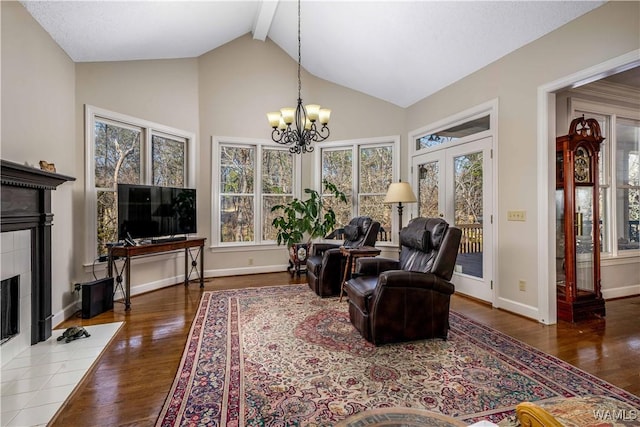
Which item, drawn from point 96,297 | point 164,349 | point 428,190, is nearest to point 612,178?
point 428,190

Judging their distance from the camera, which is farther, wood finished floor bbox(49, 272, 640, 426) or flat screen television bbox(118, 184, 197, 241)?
flat screen television bbox(118, 184, 197, 241)

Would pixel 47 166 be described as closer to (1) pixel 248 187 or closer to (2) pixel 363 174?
(1) pixel 248 187

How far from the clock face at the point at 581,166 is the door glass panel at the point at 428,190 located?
1.61 meters

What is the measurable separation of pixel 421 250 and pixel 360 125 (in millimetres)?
3061

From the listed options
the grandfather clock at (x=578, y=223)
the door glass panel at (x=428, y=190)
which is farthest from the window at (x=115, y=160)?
the grandfather clock at (x=578, y=223)

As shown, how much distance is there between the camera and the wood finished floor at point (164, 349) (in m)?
1.78

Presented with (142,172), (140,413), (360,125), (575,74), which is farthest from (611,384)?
(142,172)

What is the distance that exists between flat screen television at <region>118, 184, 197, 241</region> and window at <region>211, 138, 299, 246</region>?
634 mm

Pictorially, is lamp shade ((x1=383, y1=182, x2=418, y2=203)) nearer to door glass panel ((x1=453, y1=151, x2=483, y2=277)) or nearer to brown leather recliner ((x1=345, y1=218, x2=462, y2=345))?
door glass panel ((x1=453, y1=151, x2=483, y2=277))

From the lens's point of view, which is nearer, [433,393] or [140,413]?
[140,413]

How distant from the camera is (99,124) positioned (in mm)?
3738

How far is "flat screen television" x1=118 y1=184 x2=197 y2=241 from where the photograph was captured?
3.63m

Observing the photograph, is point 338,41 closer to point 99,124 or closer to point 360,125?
point 360,125

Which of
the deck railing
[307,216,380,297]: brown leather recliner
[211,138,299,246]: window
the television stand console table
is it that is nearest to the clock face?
the deck railing
